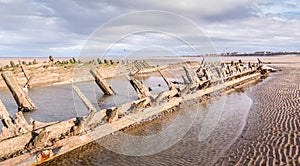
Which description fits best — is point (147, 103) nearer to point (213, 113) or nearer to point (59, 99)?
point (213, 113)

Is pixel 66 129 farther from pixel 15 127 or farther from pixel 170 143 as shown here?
pixel 170 143

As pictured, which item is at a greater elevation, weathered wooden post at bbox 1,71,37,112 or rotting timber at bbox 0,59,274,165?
weathered wooden post at bbox 1,71,37,112

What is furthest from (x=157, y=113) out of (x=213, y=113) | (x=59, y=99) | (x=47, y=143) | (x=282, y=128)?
(x=59, y=99)

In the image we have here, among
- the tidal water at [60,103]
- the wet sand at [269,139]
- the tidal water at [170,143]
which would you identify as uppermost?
the tidal water at [60,103]

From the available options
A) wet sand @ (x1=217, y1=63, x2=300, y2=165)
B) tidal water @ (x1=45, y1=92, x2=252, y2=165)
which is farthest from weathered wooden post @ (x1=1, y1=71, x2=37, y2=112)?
wet sand @ (x1=217, y1=63, x2=300, y2=165)

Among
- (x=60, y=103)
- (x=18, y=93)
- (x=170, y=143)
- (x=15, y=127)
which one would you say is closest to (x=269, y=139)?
(x=170, y=143)

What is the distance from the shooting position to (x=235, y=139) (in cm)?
938

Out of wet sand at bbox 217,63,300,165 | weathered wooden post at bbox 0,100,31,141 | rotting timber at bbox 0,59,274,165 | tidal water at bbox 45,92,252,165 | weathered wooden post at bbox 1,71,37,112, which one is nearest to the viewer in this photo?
rotting timber at bbox 0,59,274,165

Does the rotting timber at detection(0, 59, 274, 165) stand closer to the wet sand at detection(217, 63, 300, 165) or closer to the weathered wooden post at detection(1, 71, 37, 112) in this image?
the wet sand at detection(217, 63, 300, 165)

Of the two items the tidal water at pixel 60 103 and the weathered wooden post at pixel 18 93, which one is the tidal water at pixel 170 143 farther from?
the weathered wooden post at pixel 18 93

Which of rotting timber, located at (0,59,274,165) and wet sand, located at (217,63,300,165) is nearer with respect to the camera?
rotting timber, located at (0,59,274,165)

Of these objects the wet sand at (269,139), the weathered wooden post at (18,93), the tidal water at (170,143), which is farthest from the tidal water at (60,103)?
the wet sand at (269,139)

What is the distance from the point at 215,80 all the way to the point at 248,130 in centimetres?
1044

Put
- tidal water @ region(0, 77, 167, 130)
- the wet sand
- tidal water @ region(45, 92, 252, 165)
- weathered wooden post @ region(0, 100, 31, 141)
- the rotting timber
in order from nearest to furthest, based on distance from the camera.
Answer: the rotting timber
weathered wooden post @ region(0, 100, 31, 141)
the wet sand
tidal water @ region(45, 92, 252, 165)
tidal water @ region(0, 77, 167, 130)
